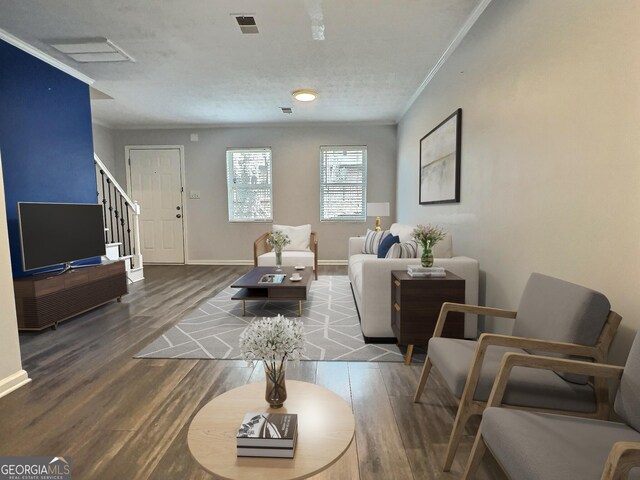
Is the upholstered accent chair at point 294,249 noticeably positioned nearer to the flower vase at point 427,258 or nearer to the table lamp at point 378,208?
the table lamp at point 378,208

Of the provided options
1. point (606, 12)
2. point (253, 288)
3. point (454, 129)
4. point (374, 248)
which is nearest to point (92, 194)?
point (253, 288)

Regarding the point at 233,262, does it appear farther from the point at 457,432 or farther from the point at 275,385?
the point at 457,432

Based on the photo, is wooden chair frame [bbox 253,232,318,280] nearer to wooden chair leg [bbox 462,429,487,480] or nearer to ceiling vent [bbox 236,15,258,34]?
ceiling vent [bbox 236,15,258,34]

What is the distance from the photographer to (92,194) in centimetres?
454

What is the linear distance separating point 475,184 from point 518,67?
99 centimetres

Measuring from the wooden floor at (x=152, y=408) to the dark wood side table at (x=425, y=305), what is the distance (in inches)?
11.9

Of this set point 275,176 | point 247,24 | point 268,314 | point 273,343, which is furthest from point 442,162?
point 275,176

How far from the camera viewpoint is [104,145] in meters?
6.73

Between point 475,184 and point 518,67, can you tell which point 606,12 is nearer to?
point 518,67

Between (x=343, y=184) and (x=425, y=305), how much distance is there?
4695 mm

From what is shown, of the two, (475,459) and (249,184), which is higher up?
(249,184)

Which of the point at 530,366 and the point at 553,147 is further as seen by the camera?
the point at 553,147

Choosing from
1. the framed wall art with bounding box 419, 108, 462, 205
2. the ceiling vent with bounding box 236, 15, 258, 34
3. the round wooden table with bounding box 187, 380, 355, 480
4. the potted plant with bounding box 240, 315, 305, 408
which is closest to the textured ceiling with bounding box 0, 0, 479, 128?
the ceiling vent with bounding box 236, 15, 258, 34
